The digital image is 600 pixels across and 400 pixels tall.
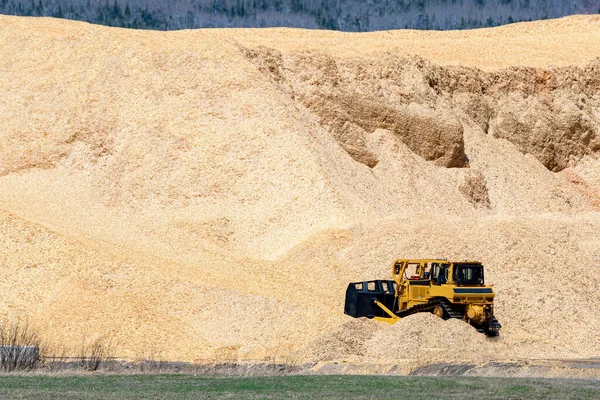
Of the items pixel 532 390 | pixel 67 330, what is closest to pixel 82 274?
pixel 67 330

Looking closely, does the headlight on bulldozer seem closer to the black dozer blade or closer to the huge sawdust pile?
the huge sawdust pile

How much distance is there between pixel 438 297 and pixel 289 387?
8.60 m

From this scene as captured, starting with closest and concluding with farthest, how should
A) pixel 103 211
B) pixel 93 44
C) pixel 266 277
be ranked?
pixel 266 277, pixel 103 211, pixel 93 44

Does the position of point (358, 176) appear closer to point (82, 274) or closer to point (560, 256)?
point (560, 256)

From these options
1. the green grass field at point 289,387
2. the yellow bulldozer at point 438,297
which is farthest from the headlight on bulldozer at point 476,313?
the green grass field at point 289,387

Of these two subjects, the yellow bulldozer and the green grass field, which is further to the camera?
the yellow bulldozer

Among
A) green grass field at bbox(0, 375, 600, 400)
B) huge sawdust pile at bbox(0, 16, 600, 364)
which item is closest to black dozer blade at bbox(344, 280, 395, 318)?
huge sawdust pile at bbox(0, 16, 600, 364)

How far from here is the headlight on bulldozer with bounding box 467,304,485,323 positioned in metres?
25.4

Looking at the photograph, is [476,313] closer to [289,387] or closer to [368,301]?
[368,301]

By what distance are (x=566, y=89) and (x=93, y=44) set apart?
75.3ft

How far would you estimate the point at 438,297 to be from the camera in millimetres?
25797

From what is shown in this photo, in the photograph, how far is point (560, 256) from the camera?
31.1m

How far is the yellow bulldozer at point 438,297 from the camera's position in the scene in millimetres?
25531

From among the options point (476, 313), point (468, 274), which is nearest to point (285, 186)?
point (468, 274)
